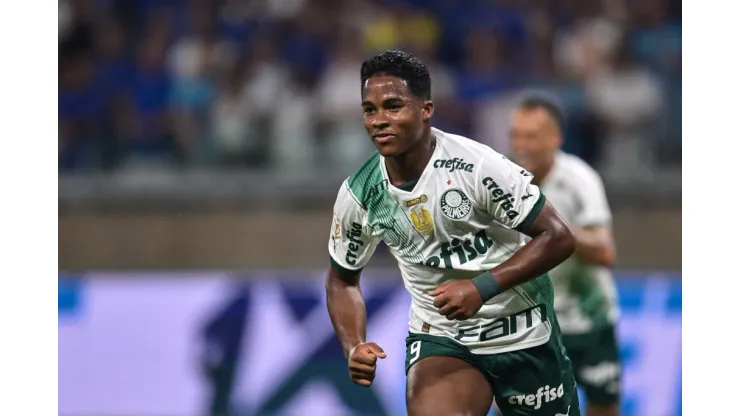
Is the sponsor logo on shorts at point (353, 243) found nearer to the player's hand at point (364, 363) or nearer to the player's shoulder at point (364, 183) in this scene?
the player's shoulder at point (364, 183)

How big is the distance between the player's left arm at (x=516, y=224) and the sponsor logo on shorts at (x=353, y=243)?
A: 21.2 inches

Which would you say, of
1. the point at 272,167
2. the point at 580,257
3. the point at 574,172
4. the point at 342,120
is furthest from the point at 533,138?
the point at 272,167

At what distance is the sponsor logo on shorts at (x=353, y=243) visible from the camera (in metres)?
4.69

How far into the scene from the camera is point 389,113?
4.34m

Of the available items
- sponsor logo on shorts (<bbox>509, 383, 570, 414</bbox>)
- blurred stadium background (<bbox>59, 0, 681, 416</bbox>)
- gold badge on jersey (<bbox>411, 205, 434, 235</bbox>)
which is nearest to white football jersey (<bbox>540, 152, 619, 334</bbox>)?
blurred stadium background (<bbox>59, 0, 681, 416</bbox>)

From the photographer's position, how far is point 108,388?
29.8ft

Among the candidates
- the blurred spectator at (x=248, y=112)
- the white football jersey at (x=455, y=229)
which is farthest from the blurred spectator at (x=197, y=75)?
the white football jersey at (x=455, y=229)

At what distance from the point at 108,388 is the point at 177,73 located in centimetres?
314

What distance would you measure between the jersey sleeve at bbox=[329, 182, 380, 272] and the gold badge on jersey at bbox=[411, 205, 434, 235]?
234mm

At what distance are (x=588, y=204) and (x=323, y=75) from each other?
14.6 feet

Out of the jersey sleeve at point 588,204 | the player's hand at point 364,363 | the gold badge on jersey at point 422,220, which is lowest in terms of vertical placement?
the player's hand at point 364,363

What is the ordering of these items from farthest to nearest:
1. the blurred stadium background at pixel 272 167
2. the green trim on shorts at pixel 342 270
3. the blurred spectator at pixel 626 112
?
the blurred spectator at pixel 626 112
the blurred stadium background at pixel 272 167
the green trim on shorts at pixel 342 270

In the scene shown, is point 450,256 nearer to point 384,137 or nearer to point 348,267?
point 348,267

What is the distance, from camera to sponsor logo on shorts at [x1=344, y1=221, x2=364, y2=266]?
4.69 metres
